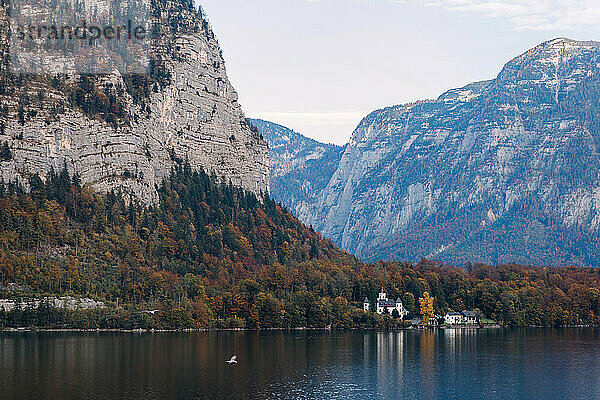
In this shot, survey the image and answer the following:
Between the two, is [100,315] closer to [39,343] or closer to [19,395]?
[39,343]

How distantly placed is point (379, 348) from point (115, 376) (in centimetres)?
6174

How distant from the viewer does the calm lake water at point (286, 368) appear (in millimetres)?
116188

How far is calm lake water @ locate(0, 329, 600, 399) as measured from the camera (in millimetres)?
116188

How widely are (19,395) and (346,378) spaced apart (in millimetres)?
45319

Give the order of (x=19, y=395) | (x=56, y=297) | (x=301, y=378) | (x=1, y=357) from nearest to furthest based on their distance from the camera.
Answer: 1. (x=19, y=395)
2. (x=301, y=378)
3. (x=1, y=357)
4. (x=56, y=297)

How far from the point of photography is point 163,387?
117m

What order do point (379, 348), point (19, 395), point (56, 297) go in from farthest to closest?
point (56, 297), point (379, 348), point (19, 395)

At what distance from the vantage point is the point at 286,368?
13725 cm

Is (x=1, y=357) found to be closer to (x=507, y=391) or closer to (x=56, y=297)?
(x=56, y=297)

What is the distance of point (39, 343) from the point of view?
161 m

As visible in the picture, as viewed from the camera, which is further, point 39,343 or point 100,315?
point 100,315

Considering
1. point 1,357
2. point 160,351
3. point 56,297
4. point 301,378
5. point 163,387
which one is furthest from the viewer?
point 56,297

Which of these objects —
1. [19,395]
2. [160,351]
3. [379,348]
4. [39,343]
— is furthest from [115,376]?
[379,348]

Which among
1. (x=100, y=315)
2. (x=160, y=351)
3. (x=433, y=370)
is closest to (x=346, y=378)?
(x=433, y=370)
